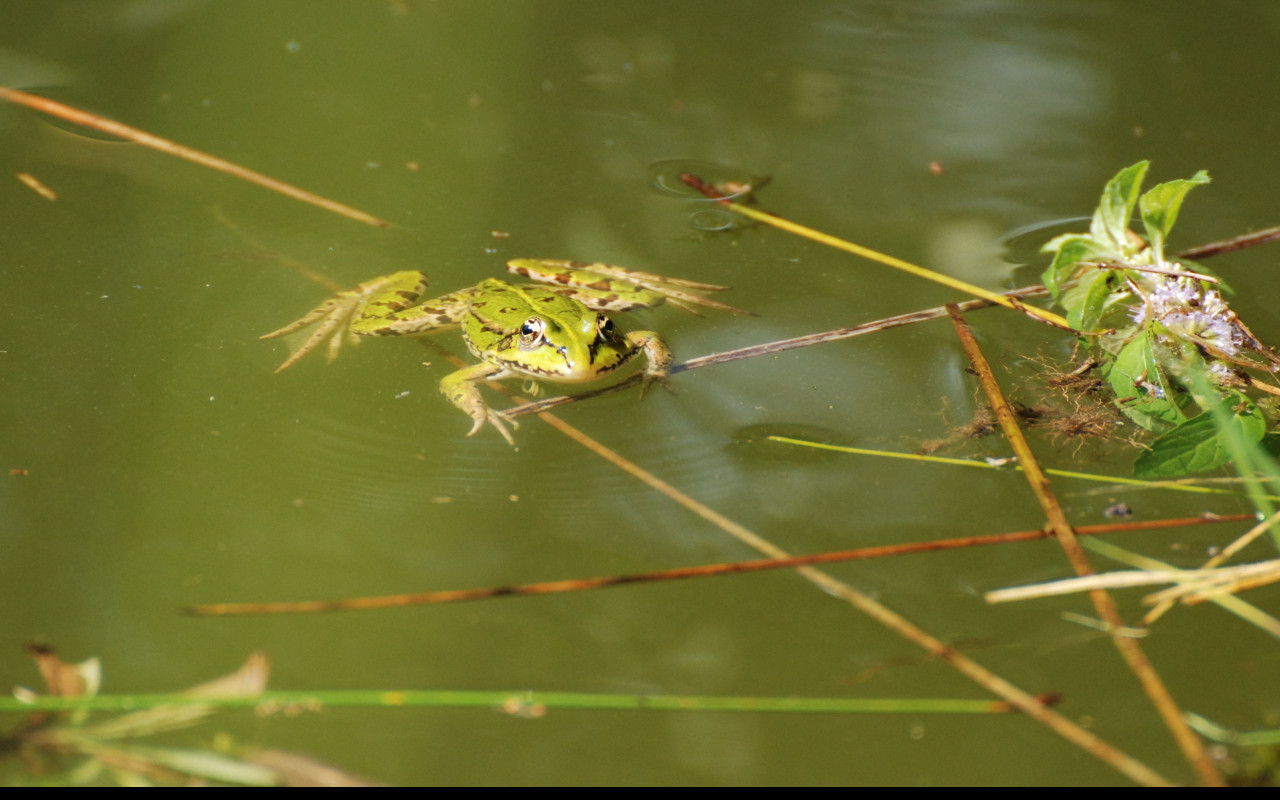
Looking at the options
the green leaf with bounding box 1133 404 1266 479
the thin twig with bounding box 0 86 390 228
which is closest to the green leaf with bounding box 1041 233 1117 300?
the green leaf with bounding box 1133 404 1266 479

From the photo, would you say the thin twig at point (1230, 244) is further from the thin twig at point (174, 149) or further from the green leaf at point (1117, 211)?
the thin twig at point (174, 149)

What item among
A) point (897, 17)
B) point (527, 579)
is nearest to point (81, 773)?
point (527, 579)

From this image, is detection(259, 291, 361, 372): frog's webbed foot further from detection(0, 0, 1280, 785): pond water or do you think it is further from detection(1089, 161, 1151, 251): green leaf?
detection(1089, 161, 1151, 251): green leaf

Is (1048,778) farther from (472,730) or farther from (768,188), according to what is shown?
(768,188)

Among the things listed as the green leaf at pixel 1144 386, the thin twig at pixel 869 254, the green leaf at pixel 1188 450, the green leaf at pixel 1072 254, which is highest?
the thin twig at pixel 869 254

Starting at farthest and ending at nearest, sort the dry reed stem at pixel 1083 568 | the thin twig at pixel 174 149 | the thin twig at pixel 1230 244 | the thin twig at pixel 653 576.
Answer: the thin twig at pixel 174 149 → the thin twig at pixel 1230 244 → the thin twig at pixel 653 576 → the dry reed stem at pixel 1083 568

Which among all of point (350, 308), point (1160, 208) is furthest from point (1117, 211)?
point (350, 308)

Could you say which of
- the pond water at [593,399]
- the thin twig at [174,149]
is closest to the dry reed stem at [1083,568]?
the pond water at [593,399]
